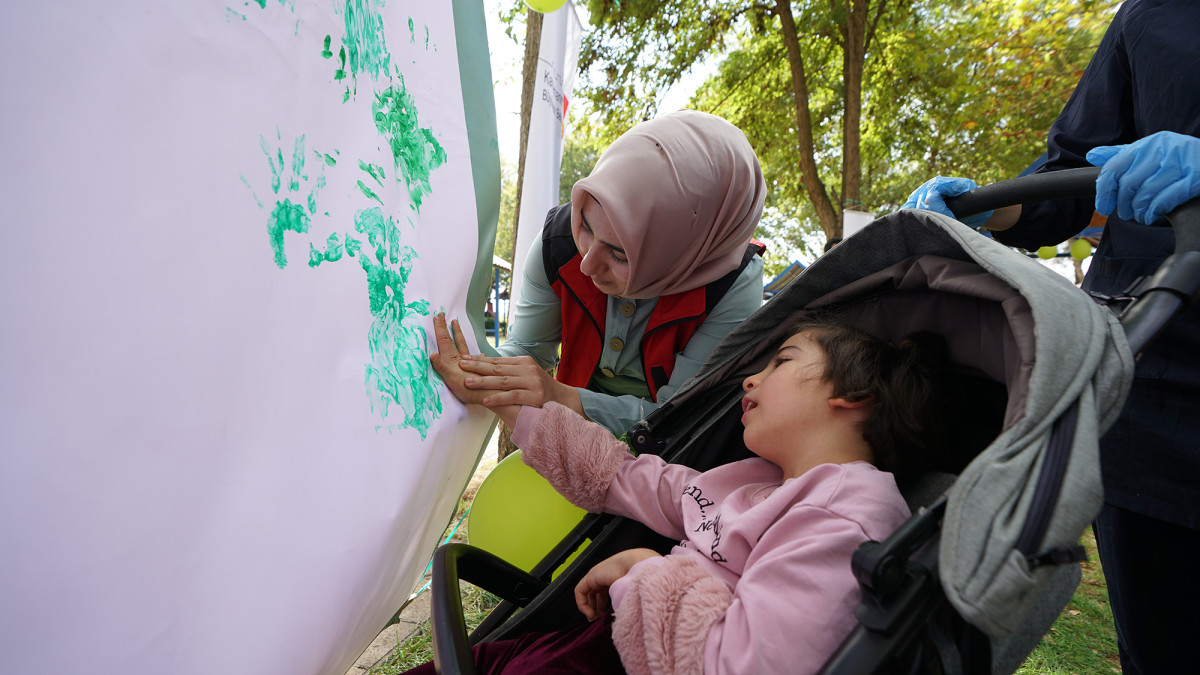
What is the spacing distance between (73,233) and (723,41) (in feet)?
26.6

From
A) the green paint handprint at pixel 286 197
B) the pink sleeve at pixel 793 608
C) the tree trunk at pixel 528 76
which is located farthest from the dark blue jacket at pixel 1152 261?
the tree trunk at pixel 528 76

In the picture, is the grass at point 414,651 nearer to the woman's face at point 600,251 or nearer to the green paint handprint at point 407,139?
the woman's face at point 600,251

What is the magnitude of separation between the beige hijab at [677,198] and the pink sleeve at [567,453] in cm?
42

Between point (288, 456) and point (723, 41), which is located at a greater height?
point (723, 41)

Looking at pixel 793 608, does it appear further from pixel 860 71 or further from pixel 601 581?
pixel 860 71

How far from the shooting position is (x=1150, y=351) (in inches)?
46.1

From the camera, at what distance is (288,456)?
800 millimetres

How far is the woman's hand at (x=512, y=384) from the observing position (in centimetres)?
124

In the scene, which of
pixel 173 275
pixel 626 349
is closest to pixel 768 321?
pixel 626 349

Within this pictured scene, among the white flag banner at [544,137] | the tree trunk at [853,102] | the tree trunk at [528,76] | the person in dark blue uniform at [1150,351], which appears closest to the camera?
the person in dark blue uniform at [1150,351]

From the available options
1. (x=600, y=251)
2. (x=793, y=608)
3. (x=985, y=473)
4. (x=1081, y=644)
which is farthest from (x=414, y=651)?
(x=1081, y=644)

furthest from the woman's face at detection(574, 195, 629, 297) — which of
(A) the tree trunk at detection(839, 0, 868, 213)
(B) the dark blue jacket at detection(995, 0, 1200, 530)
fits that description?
(A) the tree trunk at detection(839, 0, 868, 213)

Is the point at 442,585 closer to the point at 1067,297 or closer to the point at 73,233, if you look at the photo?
the point at 73,233

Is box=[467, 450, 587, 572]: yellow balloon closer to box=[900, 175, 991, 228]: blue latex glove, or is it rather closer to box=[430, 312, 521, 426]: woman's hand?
box=[430, 312, 521, 426]: woman's hand
